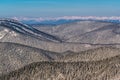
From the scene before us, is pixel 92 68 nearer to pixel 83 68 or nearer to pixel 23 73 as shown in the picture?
pixel 83 68

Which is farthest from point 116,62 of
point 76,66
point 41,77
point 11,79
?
point 11,79

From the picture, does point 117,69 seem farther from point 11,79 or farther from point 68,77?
point 11,79

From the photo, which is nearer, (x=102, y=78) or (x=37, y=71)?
(x=102, y=78)

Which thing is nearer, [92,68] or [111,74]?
[111,74]

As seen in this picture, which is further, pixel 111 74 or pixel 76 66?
pixel 76 66

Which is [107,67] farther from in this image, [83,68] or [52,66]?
[52,66]

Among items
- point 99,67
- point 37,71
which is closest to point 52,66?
point 37,71

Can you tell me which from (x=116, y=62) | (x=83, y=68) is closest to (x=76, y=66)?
(x=83, y=68)
